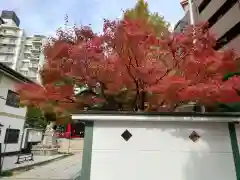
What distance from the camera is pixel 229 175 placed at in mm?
5758

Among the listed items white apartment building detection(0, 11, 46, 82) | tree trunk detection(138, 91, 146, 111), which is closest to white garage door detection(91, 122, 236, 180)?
tree trunk detection(138, 91, 146, 111)

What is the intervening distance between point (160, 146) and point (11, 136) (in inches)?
692

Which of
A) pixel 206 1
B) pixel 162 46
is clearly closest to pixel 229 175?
pixel 162 46

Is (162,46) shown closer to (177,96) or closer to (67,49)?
(177,96)

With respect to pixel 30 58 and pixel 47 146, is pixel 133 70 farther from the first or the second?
pixel 30 58

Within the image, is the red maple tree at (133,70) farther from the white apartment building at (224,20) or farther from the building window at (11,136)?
the building window at (11,136)

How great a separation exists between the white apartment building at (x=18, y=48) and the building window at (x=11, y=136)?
160 ft

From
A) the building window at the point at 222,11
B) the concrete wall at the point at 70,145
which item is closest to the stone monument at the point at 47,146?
Result: the concrete wall at the point at 70,145

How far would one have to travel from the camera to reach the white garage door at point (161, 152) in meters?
5.73

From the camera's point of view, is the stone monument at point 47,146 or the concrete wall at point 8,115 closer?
the concrete wall at point 8,115

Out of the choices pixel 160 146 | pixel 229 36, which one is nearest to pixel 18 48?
pixel 229 36

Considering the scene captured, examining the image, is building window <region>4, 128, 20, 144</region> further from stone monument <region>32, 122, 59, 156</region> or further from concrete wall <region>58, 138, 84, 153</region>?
concrete wall <region>58, 138, 84, 153</region>

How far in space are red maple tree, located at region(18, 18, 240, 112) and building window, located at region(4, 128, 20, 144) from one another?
12.2 m

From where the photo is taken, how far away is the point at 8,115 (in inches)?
744
